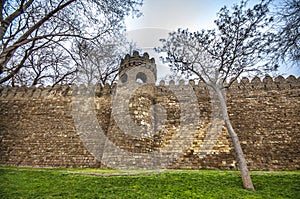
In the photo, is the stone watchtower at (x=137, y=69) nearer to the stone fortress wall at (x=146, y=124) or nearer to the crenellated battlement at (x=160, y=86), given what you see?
the stone fortress wall at (x=146, y=124)

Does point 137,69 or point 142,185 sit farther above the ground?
point 137,69

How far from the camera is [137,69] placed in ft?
42.9

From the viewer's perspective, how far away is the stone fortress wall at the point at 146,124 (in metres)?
11.1

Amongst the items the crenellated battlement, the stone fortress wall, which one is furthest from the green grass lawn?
the crenellated battlement

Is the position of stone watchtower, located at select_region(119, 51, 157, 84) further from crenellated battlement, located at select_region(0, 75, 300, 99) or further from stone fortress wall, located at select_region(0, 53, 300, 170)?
crenellated battlement, located at select_region(0, 75, 300, 99)

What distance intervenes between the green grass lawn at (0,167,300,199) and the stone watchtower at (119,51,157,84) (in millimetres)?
6074

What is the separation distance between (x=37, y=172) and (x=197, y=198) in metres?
5.76

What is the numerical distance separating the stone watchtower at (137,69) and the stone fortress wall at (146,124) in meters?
0.05

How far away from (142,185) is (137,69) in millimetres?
7147

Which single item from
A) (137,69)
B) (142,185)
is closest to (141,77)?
(137,69)

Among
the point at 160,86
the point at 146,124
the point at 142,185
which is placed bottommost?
the point at 142,185

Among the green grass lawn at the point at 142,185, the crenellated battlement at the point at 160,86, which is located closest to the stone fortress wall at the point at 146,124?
the crenellated battlement at the point at 160,86

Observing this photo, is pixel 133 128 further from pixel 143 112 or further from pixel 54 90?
pixel 54 90

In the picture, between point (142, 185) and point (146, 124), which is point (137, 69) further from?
point (142, 185)
